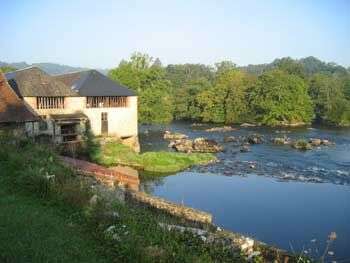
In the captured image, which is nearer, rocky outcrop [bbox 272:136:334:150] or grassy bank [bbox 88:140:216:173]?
grassy bank [bbox 88:140:216:173]

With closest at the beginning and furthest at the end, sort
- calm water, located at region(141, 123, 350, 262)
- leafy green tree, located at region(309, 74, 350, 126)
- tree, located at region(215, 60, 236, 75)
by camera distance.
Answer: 1. calm water, located at region(141, 123, 350, 262)
2. leafy green tree, located at region(309, 74, 350, 126)
3. tree, located at region(215, 60, 236, 75)

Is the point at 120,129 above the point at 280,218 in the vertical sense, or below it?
above

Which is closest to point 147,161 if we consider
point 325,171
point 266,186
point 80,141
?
point 80,141

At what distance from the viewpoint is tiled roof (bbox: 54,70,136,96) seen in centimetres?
3545

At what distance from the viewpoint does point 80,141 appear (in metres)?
33.3

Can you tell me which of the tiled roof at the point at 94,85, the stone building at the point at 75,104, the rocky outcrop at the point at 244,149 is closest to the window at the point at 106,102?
the stone building at the point at 75,104

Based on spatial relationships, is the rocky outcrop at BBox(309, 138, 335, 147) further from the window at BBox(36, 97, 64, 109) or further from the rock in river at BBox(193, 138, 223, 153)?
the window at BBox(36, 97, 64, 109)

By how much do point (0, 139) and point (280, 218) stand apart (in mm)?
13925

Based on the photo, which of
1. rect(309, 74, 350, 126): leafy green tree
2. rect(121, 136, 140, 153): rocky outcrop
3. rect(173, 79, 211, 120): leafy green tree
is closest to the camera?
rect(121, 136, 140, 153): rocky outcrop

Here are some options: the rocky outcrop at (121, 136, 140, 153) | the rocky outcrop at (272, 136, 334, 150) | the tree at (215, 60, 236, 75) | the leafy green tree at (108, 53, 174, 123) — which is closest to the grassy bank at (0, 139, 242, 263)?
the rocky outcrop at (121, 136, 140, 153)

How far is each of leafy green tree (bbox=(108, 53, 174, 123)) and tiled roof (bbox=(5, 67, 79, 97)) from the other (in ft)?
68.5

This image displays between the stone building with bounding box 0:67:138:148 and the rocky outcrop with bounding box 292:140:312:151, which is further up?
the stone building with bounding box 0:67:138:148

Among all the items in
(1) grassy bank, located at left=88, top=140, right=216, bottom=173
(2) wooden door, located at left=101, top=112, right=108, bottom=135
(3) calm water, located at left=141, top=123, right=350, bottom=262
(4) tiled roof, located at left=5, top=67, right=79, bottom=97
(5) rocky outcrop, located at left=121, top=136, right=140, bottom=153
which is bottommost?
(3) calm water, located at left=141, top=123, right=350, bottom=262

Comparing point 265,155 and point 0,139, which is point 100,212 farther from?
point 265,155
